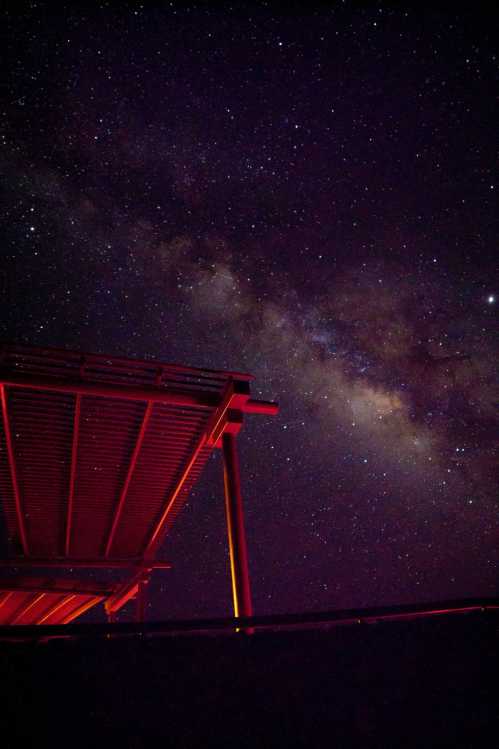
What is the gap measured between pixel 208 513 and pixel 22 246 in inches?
642

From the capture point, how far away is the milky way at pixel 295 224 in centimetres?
996

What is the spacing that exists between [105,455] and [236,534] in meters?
2.43

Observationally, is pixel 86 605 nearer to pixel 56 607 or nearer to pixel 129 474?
pixel 56 607

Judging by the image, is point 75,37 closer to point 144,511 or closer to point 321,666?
→ point 144,511

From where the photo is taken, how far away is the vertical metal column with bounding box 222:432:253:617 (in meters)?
5.56

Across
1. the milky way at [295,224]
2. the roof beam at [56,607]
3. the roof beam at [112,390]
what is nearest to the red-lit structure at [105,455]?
the roof beam at [112,390]

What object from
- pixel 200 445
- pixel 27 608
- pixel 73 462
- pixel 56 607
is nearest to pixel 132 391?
pixel 200 445

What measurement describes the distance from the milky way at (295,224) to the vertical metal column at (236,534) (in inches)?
283

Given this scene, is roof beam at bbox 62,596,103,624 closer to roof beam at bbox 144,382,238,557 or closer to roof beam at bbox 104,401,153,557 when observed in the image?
roof beam at bbox 104,401,153,557

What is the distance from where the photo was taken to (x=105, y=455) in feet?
23.0

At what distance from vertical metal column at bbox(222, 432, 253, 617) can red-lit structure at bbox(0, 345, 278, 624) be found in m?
0.01

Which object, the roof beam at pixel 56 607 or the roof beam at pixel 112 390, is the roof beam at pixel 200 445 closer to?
the roof beam at pixel 112 390

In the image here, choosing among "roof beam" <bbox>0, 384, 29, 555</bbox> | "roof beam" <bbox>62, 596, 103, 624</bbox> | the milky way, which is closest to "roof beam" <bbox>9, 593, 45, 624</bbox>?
"roof beam" <bbox>62, 596, 103, 624</bbox>

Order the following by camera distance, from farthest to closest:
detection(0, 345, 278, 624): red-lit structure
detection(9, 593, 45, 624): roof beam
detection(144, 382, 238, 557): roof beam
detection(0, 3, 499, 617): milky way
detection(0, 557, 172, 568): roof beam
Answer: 1. detection(9, 593, 45, 624): roof beam
2. detection(0, 3, 499, 617): milky way
3. detection(0, 557, 172, 568): roof beam
4. detection(144, 382, 238, 557): roof beam
5. detection(0, 345, 278, 624): red-lit structure
